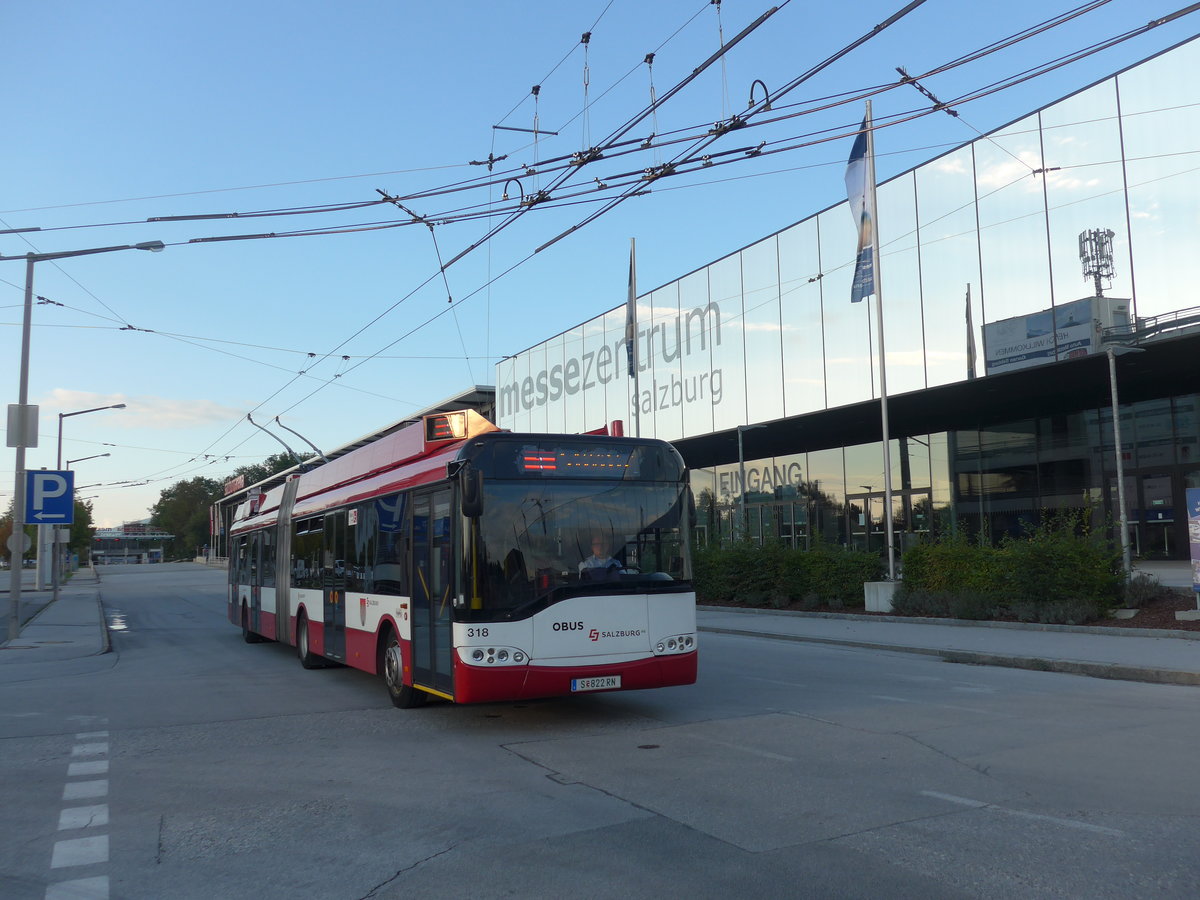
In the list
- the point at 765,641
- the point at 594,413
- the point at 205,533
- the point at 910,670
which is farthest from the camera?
the point at 205,533

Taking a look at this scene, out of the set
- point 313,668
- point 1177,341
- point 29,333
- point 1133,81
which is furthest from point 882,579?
point 29,333

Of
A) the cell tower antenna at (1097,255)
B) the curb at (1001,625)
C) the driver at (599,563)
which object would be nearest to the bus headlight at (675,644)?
the driver at (599,563)

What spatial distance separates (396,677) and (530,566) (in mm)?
2785

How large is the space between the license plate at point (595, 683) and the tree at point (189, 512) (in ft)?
497

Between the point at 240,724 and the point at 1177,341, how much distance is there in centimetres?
2214

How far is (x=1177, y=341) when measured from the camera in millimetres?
23359

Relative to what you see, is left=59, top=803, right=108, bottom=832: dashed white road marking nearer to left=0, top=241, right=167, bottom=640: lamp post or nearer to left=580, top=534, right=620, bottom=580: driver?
left=580, top=534, right=620, bottom=580: driver

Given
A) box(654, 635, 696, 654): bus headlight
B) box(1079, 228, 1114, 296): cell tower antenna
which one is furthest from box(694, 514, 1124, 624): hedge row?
box(654, 635, 696, 654): bus headlight

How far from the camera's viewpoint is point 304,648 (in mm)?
15609

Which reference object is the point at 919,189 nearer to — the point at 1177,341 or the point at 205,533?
the point at 1177,341

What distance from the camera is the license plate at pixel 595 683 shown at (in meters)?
9.35

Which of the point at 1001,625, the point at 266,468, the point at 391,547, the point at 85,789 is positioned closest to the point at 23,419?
the point at 391,547

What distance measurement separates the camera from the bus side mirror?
894 cm

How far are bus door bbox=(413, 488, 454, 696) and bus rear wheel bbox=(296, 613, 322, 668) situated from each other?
5.46 metres
